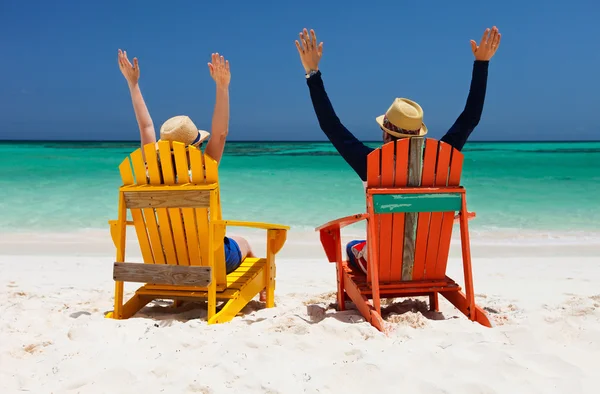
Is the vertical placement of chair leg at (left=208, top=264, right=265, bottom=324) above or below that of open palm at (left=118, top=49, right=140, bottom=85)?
below

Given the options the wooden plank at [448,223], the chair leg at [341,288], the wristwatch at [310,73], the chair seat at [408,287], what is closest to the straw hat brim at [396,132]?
the wooden plank at [448,223]

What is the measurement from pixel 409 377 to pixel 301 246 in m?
4.59

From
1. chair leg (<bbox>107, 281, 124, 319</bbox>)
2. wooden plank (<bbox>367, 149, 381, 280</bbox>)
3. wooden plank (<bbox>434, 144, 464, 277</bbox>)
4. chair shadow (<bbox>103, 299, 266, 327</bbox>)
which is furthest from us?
chair shadow (<bbox>103, 299, 266, 327</bbox>)

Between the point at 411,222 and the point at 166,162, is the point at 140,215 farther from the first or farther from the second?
the point at 411,222

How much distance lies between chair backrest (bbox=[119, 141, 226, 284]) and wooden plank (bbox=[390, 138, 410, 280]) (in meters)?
1.07

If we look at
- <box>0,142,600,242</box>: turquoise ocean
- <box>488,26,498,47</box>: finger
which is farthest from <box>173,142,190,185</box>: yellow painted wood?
<box>0,142,600,242</box>: turquoise ocean

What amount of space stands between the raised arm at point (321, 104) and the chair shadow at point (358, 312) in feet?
2.89

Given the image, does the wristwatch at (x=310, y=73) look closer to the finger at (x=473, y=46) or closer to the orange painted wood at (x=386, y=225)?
the orange painted wood at (x=386, y=225)

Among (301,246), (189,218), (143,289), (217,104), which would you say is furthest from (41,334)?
(301,246)

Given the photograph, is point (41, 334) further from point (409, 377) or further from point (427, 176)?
point (427, 176)

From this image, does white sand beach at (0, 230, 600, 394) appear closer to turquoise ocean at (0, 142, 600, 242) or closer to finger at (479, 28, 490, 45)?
finger at (479, 28, 490, 45)

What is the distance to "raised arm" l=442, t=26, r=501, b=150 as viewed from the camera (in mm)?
3289

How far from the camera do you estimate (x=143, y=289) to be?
361cm

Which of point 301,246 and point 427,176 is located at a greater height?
point 427,176
